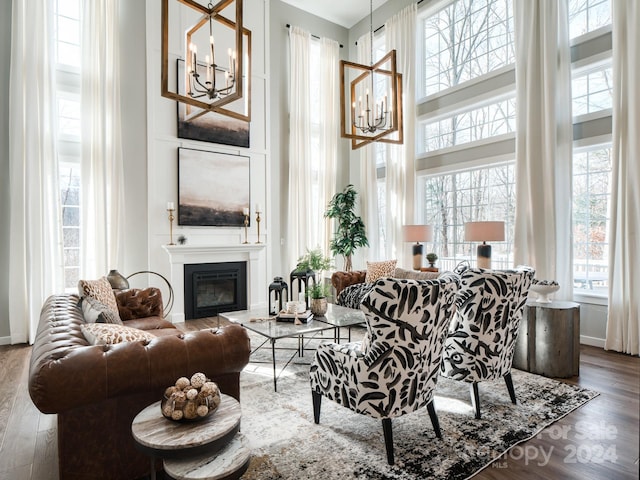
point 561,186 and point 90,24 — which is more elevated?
point 90,24

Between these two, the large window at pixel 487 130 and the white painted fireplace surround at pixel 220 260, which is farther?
the white painted fireplace surround at pixel 220 260

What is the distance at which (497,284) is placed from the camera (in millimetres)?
2557

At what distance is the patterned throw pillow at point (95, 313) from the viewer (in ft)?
8.52

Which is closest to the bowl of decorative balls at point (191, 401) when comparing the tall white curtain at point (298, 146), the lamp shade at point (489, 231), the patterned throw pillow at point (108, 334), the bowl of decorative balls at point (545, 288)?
the patterned throw pillow at point (108, 334)

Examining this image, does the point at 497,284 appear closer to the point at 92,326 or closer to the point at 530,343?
the point at 530,343

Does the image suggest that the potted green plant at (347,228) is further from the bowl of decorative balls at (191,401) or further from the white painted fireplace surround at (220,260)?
the bowl of decorative balls at (191,401)

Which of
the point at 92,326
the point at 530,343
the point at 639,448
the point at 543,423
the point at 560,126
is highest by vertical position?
the point at 560,126

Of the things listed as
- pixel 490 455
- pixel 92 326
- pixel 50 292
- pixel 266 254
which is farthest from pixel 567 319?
pixel 50 292

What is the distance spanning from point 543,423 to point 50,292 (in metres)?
5.24

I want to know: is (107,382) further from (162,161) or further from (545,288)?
(162,161)

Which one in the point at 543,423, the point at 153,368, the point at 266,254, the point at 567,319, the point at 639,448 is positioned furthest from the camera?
the point at 266,254

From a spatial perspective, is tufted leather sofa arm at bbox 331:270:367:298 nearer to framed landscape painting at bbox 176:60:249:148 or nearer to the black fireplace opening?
the black fireplace opening

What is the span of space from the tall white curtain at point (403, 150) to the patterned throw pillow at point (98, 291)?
453 centimetres

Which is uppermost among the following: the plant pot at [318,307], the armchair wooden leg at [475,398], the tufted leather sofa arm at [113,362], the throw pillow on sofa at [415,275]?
the throw pillow on sofa at [415,275]
